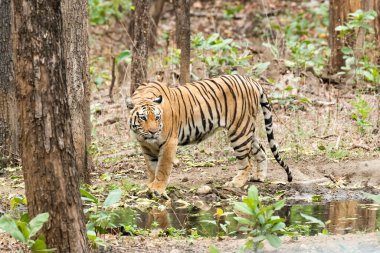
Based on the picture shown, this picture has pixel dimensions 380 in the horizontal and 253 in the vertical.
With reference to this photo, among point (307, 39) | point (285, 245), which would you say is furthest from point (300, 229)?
point (307, 39)

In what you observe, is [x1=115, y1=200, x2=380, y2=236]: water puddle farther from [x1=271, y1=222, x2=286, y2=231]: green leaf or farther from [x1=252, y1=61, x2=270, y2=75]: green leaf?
[x1=252, y1=61, x2=270, y2=75]: green leaf

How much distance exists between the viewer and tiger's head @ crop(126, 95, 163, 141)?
8.50 metres

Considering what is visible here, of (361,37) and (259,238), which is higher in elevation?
(361,37)

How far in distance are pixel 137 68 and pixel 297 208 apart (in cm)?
386

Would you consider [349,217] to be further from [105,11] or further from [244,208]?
[105,11]

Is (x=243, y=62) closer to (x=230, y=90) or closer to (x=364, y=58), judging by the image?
(x=364, y=58)

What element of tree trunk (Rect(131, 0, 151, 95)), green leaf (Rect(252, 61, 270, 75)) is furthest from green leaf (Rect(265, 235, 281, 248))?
green leaf (Rect(252, 61, 270, 75))

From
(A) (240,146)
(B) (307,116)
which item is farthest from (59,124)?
(B) (307,116)

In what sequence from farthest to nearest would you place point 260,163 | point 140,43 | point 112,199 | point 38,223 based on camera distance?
point 140,43
point 260,163
point 112,199
point 38,223

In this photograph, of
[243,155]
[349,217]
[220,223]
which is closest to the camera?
[220,223]

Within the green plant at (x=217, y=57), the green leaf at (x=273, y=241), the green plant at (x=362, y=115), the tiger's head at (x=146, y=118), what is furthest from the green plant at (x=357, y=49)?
the green leaf at (x=273, y=241)

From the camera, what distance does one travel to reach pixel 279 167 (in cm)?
1012

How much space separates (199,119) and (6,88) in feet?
8.17

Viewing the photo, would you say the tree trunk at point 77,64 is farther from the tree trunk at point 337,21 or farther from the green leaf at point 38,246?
the tree trunk at point 337,21
